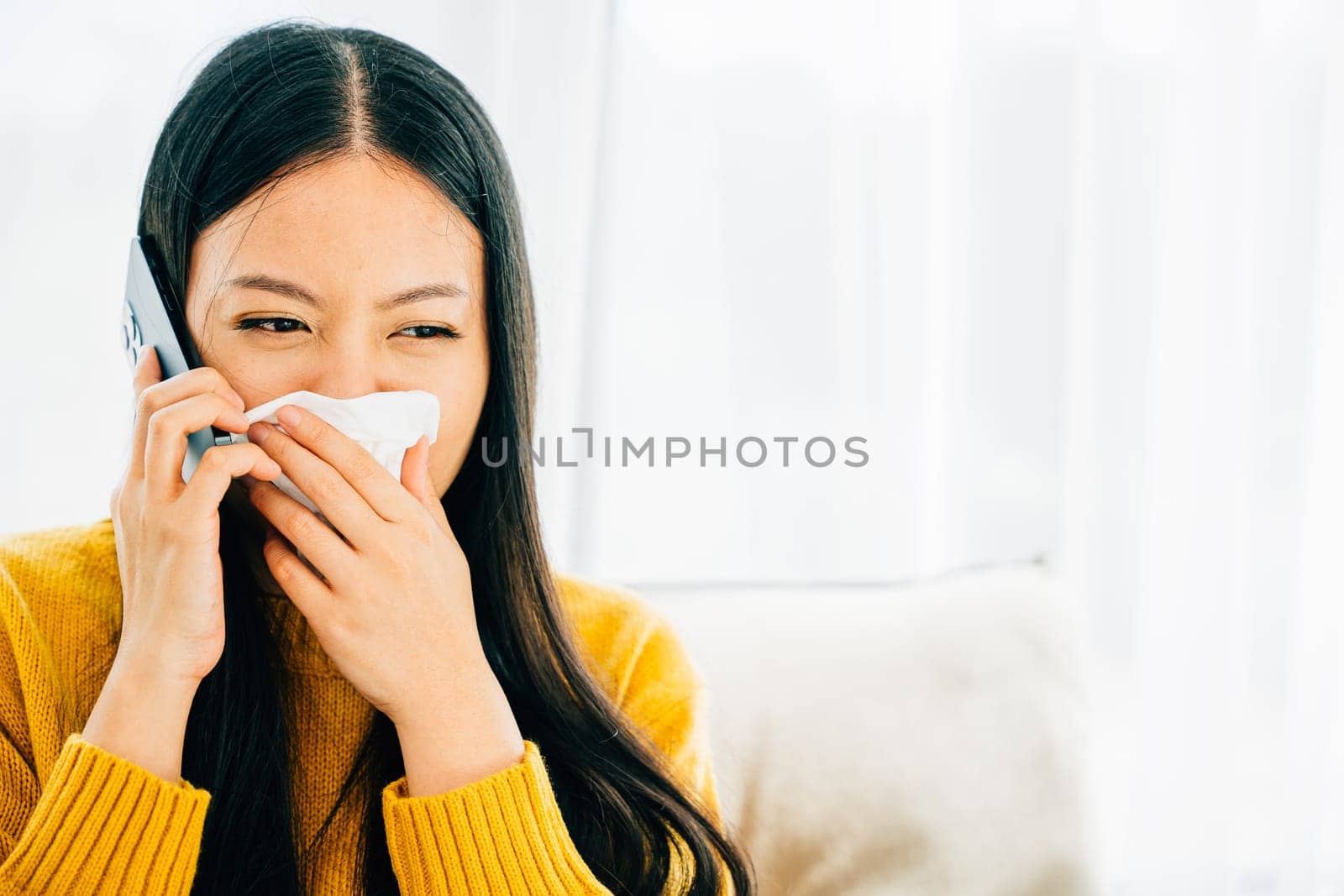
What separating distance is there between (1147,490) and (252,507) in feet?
4.22

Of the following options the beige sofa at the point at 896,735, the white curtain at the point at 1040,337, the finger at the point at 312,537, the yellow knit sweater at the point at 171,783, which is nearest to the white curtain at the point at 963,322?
the white curtain at the point at 1040,337

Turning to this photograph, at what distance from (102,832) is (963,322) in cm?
125

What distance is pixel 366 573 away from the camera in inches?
33.0

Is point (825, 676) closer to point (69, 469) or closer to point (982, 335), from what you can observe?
point (982, 335)

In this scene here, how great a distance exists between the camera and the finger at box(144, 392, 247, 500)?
2.59 ft

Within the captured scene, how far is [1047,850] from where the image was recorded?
46.1 inches

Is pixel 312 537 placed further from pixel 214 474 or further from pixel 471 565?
pixel 471 565

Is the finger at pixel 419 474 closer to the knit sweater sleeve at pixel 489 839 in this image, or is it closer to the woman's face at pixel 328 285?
the woman's face at pixel 328 285

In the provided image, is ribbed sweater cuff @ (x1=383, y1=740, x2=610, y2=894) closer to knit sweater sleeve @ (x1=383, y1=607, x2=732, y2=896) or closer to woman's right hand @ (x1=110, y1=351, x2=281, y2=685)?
knit sweater sleeve @ (x1=383, y1=607, x2=732, y2=896)

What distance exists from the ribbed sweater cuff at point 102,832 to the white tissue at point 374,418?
0.23 metres

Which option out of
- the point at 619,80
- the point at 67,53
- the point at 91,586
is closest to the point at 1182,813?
→ the point at 619,80

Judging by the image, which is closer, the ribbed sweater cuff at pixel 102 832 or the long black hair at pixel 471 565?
the ribbed sweater cuff at pixel 102 832

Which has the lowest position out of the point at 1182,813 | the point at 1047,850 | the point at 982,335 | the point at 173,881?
the point at 1182,813

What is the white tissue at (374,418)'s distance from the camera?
82 centimetres
